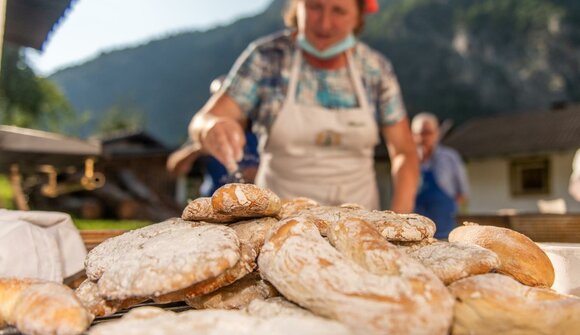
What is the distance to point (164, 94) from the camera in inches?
3484

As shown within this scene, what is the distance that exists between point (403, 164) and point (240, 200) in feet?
6.87

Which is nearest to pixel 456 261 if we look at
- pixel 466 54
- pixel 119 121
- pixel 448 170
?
pixel 448 170

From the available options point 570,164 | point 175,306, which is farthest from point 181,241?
point 570,164

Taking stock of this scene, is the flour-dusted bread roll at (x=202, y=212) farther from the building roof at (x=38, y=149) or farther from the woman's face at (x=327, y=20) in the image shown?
the building roof at (x=38, y=149)

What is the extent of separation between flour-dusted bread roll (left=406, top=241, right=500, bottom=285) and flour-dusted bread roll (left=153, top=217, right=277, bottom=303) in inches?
15.2

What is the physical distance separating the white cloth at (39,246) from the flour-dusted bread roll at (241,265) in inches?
24.4

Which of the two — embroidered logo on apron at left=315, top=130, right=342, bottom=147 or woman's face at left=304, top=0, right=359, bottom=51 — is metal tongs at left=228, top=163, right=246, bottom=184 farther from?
woman's face at left=304, top=0, right=359, bottom=51

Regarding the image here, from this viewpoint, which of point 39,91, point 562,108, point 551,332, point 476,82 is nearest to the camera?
point 551,332

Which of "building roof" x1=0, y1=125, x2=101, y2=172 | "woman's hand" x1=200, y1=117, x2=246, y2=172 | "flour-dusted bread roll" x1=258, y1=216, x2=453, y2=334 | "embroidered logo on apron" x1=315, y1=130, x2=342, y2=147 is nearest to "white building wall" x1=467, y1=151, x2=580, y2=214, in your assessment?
"building roof" x1=0, y1=125, x2=101, y2=172

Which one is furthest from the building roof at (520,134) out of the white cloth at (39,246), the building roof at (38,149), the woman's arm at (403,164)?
the white cloth at (39,246)

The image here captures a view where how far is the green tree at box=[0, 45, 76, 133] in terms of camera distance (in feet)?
110

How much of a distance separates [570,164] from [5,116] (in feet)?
113

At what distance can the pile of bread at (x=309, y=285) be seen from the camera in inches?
33.0

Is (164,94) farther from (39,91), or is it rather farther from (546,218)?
(546,218)
